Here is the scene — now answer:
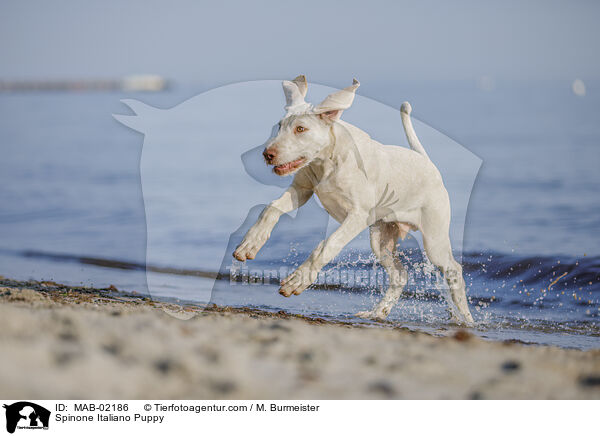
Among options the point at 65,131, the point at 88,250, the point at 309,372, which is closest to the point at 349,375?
the point at 309,372

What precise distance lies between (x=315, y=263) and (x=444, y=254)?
5.40ft

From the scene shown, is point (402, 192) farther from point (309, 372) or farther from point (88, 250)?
point (88, 250)

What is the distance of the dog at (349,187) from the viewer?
4789 mm

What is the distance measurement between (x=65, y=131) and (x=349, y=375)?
29470 mm

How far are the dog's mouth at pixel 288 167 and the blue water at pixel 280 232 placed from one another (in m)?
0.61

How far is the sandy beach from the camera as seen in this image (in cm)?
287

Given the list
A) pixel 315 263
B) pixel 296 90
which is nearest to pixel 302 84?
pixel 296 90

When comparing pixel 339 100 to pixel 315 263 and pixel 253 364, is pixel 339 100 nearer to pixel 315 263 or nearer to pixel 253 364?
pixel 315 263

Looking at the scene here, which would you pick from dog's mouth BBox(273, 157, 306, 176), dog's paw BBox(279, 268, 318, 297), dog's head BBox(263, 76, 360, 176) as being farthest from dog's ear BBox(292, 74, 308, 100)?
dog's paw BBox(279, 268, 318, 297)

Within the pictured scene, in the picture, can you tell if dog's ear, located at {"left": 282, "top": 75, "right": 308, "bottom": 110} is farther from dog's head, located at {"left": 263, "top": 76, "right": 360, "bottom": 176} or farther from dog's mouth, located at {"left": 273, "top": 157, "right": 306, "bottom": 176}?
dog's mouth, located at {"left": 273, "top": 157, "right": 306, "bottom": 176}

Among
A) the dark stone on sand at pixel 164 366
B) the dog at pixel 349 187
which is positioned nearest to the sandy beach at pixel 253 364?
the dark stone on sand at pixel 164 366

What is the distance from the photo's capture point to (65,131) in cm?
3058
